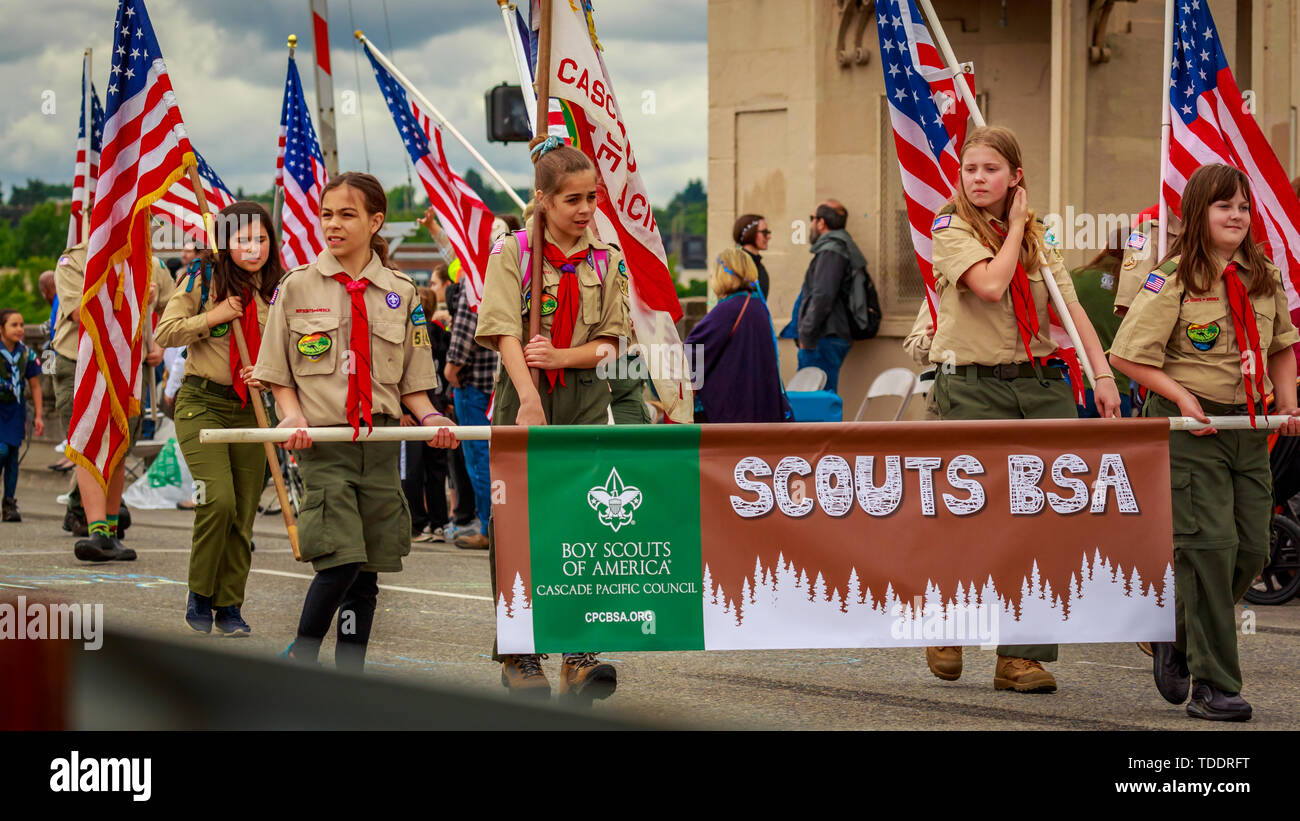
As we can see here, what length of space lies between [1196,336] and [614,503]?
2.24 meters

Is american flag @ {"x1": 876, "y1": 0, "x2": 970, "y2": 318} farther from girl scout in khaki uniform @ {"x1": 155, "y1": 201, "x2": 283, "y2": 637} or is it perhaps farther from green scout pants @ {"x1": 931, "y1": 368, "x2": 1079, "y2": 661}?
girl scout in khaki uniform @ {"x1": 155, "y1": 201, "x2": 283, "y2": 637}

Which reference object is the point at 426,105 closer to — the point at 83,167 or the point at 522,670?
the point at 83,167

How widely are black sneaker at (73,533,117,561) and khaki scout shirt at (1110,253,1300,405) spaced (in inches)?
280

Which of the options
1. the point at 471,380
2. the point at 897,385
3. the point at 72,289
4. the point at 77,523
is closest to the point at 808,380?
the point at 897,385

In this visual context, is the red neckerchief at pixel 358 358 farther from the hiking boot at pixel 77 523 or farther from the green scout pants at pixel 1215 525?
the hiking boot at pixel 77 523

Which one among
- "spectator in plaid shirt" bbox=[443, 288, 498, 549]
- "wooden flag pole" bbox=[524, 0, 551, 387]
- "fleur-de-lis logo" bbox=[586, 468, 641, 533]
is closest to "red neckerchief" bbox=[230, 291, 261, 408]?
"wooden flag pole" bbox=[524, 0, 551, 387]

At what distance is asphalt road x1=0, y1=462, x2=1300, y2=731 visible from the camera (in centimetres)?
541

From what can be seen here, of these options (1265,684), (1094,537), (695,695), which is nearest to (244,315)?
(695,695)

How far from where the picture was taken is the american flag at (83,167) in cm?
1094

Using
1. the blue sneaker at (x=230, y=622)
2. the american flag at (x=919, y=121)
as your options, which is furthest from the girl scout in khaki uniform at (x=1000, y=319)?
the blue sneaker at (x=230, y=622)

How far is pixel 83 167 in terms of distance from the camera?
11273 millimetres

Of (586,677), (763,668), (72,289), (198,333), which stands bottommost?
(763,668)
